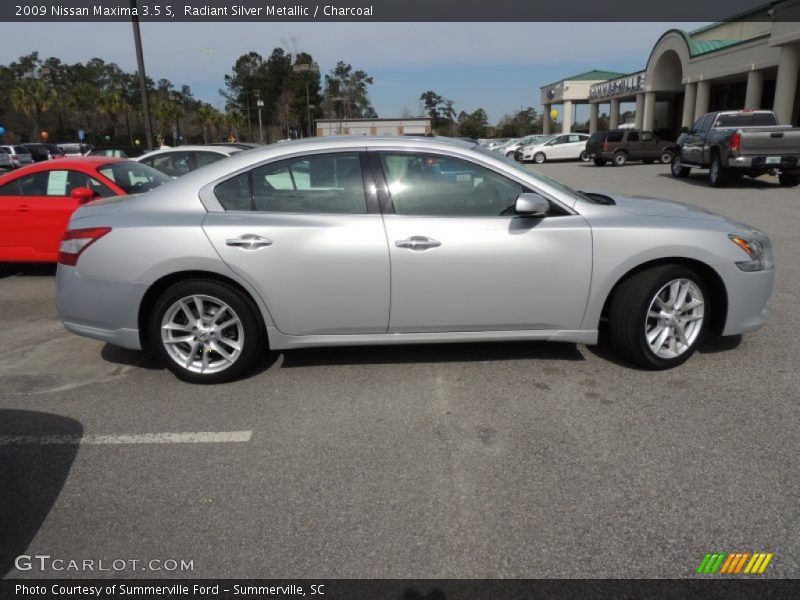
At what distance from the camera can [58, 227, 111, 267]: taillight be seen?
4098mm

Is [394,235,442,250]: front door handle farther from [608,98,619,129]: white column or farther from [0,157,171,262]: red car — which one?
[608,98,619,129]: white column

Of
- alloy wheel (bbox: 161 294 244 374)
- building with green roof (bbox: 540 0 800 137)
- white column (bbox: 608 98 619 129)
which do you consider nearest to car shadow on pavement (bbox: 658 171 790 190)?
building with green roof (bbox: 540 0 800 137)

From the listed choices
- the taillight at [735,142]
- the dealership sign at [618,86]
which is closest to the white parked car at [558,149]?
the dealership sign at [618,86]

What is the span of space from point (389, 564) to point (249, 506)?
0.78 metres

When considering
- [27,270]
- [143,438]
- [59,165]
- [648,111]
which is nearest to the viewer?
[143,438]

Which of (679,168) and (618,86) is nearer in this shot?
(679,168)

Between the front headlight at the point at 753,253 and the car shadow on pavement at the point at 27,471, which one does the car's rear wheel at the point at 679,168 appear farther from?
the car shadow on pavement at the point at 27,471

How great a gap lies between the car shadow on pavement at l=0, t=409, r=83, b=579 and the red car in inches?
161

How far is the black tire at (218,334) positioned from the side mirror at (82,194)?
3.83 m

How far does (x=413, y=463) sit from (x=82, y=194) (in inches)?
230

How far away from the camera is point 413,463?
3.16m

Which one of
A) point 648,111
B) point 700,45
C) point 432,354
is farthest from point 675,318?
point 648,111

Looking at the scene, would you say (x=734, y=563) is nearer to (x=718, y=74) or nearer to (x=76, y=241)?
(x=76, y=241)

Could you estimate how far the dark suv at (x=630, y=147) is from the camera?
29.5 m
